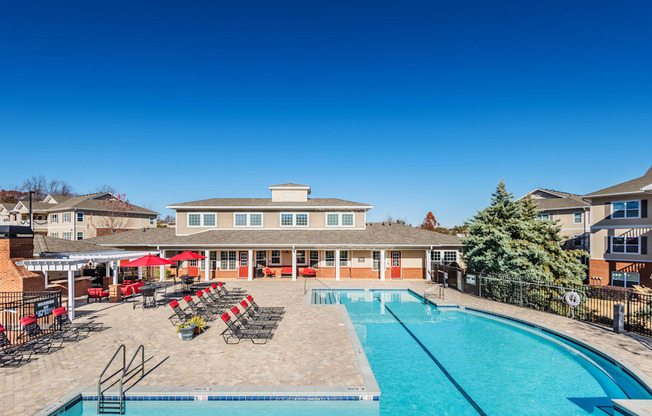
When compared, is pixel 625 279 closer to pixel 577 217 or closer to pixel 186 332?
pixel 577 217

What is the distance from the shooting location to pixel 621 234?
2494 cm

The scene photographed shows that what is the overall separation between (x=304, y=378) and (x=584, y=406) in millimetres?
7323

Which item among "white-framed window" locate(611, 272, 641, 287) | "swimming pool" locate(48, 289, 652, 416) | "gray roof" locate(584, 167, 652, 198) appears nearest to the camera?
"swimming pool" locate(48, 289, 652, 416)

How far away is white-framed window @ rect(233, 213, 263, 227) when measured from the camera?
98.2 ft

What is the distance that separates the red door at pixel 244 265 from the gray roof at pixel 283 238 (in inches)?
69.5

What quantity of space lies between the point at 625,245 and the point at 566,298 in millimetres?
15485

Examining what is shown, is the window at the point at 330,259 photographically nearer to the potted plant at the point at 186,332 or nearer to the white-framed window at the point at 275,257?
the white-framed window at the point at 275,257

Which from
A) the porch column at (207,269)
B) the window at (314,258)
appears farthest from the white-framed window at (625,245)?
the porch column at (207,269)

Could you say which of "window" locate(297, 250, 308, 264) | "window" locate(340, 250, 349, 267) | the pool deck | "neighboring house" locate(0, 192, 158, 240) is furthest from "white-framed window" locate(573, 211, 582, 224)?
"neighboring house" locate(0, 192, 158, 240)

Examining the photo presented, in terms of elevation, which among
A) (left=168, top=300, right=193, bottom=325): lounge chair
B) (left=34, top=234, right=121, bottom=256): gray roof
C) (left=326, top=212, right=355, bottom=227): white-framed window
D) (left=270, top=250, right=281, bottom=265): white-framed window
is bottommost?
(left=168, top=300, right=193, bottom=325): lounge chair

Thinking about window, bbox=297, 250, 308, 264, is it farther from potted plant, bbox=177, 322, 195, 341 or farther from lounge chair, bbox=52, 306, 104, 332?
potted plant, bbox=177, 322, 195, 341

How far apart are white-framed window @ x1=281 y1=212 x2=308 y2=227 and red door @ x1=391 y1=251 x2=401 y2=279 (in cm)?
848

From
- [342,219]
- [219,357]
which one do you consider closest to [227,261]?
[342,219]

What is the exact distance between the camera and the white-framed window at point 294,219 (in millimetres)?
29953
